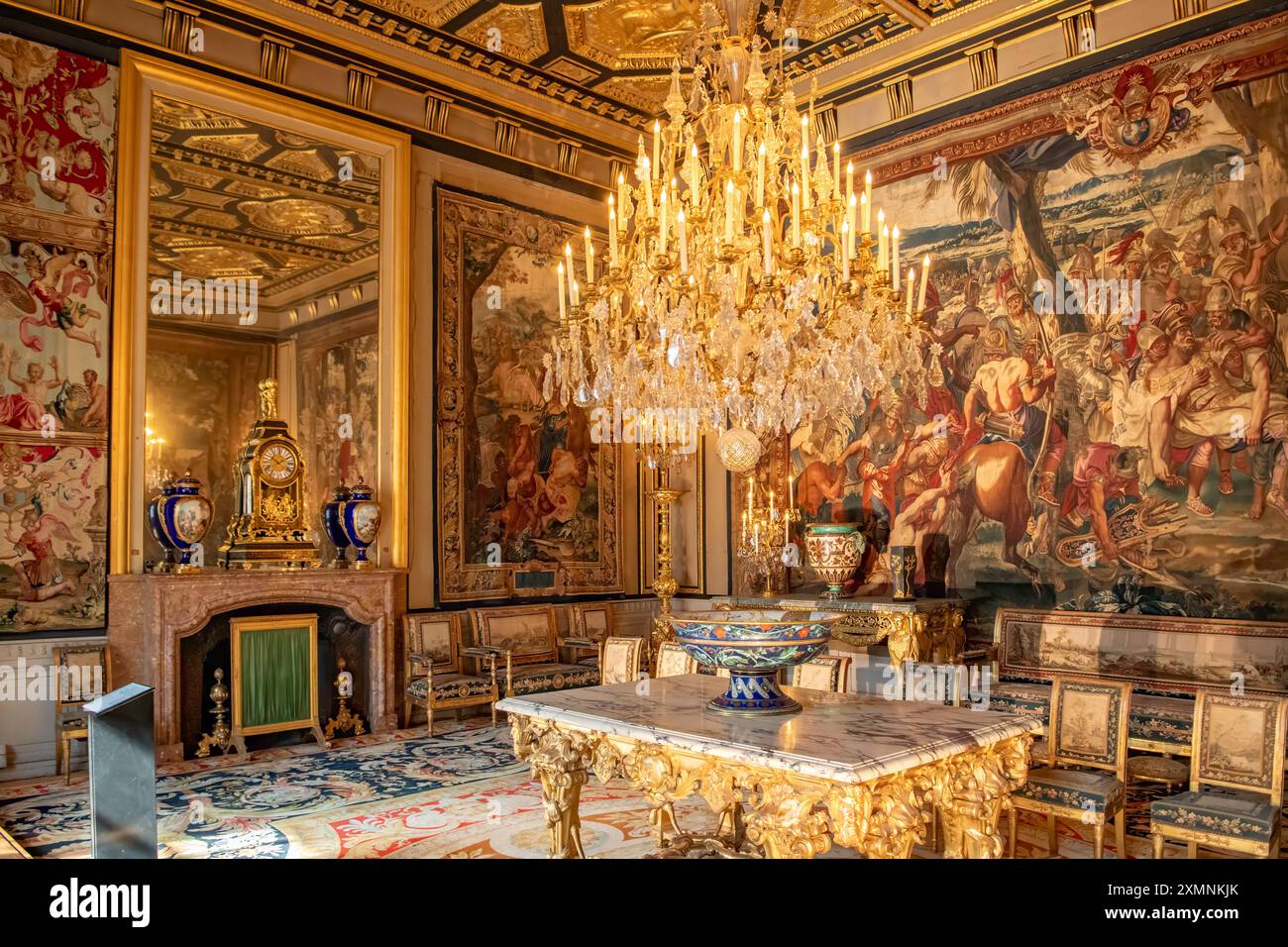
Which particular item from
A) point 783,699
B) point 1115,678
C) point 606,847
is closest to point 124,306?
point 606,847

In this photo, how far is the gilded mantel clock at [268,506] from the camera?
7.34m

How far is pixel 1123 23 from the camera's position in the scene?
7016 millimetres

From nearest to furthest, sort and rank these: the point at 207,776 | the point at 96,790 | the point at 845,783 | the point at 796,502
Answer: the point at 96,790 → the point at 845,783 → the point at 207,776 → the point at 796,502

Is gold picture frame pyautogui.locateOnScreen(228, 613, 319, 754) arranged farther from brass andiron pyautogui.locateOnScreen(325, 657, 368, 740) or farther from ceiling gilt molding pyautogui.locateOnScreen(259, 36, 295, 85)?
ceiling gilt molding pyautogui.locateOnScreen(259, 36, 295, 85)

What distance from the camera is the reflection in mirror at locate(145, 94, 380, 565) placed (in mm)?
7559

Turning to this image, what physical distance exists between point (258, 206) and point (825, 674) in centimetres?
643

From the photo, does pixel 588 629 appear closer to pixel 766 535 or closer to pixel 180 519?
pixel 766 535

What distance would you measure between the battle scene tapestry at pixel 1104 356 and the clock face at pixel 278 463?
474 centimetres

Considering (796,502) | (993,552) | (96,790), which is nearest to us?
(96,790)

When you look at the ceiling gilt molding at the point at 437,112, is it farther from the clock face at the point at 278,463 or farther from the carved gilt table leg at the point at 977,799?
the carved gilt table leg at the point at 977,799

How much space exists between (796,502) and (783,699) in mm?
5306

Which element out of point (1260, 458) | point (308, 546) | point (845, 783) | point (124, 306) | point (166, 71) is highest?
point (166, 71)

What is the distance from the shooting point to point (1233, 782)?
374cm

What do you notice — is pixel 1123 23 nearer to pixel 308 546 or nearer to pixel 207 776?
pixel 308 546
